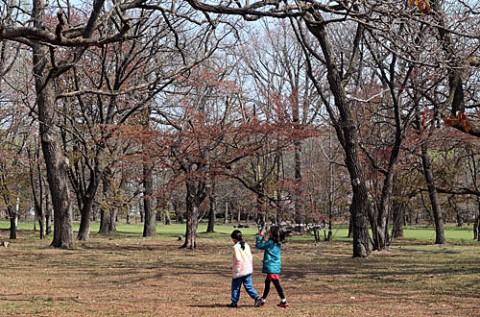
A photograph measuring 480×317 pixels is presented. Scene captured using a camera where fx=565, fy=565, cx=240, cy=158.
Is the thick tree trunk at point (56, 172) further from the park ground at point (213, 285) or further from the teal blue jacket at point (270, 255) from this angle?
the teal blue jacket at point (270, 255)

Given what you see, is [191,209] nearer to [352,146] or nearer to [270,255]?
[352,146]

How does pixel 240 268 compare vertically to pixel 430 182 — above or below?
below

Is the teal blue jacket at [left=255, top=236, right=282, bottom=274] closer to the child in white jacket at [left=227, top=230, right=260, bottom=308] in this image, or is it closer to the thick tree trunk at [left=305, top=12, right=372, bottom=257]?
the child in white jacket at [left=227, top=230, right=260, bottom=308]

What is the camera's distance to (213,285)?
442 inches

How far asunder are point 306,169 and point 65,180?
1524cm

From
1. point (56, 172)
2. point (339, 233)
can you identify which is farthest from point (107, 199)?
point (339, 233)

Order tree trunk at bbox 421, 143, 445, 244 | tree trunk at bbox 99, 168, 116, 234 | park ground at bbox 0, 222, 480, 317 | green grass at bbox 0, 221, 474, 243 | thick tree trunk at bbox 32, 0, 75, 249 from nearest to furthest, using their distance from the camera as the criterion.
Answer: park ground at bbox 0, 222, 480, 317 < thick tree trunk at bbox 32, 0, 75, 249 < tree trunk at bbox 421, 143, 445, 244 < tree trunk at bbox 99, 168, 116, 234 < green grass at bbox 0, 221, 474, 243

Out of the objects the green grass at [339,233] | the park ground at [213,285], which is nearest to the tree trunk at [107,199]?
the green grass at [339,233]

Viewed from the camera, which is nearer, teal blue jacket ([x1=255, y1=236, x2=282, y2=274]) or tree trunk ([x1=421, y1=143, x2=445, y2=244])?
teal blue jacket ([x1=255, y1=236, x2=282, y2=274])

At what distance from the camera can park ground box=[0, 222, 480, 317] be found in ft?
26.3

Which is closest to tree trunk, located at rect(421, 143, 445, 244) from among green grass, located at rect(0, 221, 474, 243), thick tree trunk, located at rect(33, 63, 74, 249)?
green grass, located at rect(0, 221, 474, 243)

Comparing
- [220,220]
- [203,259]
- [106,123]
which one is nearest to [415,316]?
[203,259]

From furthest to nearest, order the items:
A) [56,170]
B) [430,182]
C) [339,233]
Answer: [339,233]
[430,182]
[56,170]

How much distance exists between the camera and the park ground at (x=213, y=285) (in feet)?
26.3
